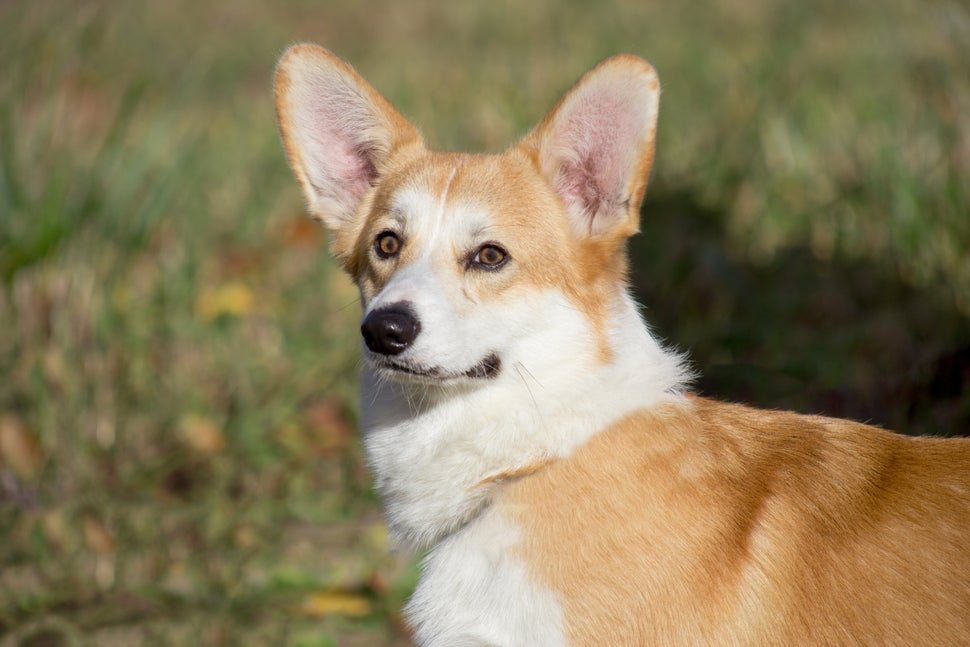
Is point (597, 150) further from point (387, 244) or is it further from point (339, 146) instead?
point (339, 146)

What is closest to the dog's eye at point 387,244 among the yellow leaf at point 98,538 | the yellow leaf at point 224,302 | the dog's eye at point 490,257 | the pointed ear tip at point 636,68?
the dog's eye at point 490,257

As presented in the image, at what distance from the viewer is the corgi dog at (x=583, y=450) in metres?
2.23

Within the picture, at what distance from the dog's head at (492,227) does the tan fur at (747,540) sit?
343 millimetres

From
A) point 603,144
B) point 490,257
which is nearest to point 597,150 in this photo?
point 603,144

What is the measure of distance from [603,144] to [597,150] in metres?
0.03

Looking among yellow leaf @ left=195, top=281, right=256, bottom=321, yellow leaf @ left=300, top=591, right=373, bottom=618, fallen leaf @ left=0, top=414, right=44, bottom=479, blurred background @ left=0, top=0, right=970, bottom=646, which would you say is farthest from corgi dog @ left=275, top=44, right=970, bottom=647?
yellow leaf @ left=195, top=281, right=256, bottom=321

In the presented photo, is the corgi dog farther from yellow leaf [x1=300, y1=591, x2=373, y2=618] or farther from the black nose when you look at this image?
yellow leaf [x1=300, y1=591, x2=373, y2=618]

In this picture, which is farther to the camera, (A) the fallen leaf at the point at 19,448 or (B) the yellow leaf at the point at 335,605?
(A) the fallen leaf at the point at 19,448

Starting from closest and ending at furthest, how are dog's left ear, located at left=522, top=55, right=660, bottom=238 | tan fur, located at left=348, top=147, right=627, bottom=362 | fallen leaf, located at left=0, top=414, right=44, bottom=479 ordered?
dog's left ear, located at left=522, top=55, right=660, bottom=238 → tan fur, located at left=348, top=147, right=627, bottom=362 → fallen leaf, located at left=0, top=414, right=44, bottom=479

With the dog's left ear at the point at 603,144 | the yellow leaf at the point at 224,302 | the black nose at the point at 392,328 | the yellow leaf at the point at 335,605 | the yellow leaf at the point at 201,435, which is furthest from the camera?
the yellow leaf at the point at 224,302

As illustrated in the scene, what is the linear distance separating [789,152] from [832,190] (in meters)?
0.38

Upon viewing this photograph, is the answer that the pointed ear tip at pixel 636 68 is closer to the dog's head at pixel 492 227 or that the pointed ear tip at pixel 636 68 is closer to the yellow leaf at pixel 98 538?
the dog's head at pixel 492 227

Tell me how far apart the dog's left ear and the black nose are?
22.3 inches

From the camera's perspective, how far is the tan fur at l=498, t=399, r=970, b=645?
2.20 metres
